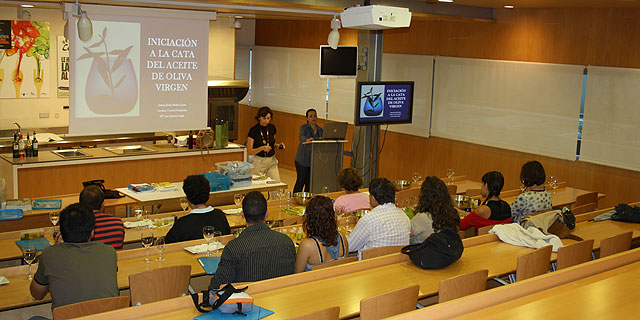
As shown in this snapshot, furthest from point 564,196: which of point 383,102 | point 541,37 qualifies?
point 383,102

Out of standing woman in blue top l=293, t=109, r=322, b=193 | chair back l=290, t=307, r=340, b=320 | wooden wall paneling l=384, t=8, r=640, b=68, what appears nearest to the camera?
chair back l=290, t=307, r=340, b=320

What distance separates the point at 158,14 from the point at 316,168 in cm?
300

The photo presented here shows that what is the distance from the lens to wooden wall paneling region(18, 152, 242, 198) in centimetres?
804

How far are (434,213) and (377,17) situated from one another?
192 centimetres

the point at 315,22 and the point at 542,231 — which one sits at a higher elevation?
the point at 315,22

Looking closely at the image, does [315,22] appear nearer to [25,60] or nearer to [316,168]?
[316,168]

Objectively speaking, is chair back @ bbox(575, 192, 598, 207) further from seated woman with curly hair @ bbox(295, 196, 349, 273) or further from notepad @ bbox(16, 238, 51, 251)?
notepad @ bbox(16, 238, 51, 251)

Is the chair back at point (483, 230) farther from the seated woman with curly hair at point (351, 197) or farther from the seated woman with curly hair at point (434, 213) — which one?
the seated woman with curly hair at point (351, 197)

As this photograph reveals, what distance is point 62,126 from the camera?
1056 cm

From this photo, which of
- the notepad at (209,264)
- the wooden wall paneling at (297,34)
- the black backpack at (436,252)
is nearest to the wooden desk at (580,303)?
the black backpack at (436,252)

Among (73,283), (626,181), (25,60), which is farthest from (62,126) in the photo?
(626,181)

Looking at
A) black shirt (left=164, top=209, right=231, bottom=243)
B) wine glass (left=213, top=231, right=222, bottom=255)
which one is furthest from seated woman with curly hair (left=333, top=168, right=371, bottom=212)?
wine glass (left=213, top=231, right=222, bottom=255)

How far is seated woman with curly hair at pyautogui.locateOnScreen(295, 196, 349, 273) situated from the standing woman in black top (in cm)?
463

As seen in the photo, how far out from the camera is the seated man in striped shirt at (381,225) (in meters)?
4.88
